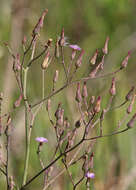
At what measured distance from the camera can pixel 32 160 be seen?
3.21 metres

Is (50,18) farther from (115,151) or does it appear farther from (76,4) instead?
(115,151)

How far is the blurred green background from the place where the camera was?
10.3ft

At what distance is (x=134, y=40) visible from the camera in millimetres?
5152

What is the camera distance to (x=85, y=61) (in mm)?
5051

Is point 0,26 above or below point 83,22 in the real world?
below

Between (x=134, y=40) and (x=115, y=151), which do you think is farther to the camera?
(x=134, y=40)

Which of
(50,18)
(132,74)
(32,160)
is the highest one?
(50,18)

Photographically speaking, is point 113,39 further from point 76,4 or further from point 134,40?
point 76,4

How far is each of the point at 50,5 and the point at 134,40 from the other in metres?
1.33

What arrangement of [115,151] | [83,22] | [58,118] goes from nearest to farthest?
[58,118] < [115,151] < [83,22]

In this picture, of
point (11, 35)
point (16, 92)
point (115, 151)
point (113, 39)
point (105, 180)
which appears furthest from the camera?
point (113, 39)

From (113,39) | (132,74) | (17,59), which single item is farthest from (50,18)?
(17,59)

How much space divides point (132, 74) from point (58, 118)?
3684mm

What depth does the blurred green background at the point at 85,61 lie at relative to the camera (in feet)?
10.3
